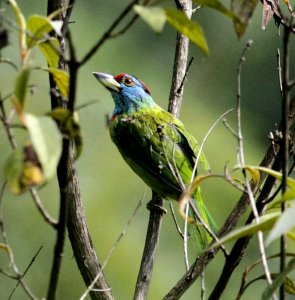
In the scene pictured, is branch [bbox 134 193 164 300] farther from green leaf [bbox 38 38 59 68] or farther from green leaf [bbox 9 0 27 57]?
green leaf [bbox 9 0 27 57]

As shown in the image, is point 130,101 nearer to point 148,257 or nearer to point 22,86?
point 148,257

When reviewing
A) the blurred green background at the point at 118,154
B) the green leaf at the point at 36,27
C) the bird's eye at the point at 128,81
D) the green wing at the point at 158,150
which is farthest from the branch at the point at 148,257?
the blurred green background at the point at 118,154

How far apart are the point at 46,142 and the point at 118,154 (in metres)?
9.61

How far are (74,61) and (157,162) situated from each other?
3.40 metres

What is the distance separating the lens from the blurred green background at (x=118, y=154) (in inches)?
375

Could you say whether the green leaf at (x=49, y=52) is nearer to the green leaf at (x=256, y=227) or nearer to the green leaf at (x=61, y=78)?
the green leaf at (x=61, y=78)

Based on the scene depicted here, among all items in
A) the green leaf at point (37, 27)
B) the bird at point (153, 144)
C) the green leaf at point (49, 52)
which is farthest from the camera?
the bird at point (153, 144)

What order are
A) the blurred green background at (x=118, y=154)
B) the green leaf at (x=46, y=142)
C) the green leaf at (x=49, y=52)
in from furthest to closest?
1. the blurred green background at (x=118, y=154)
2. the green leaf at (x=49, y=52)
3. the green leaf at (x=46, y=142)

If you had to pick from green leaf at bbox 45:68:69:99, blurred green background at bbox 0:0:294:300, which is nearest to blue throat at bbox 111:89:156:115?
blurred green background at bbox 0:0:294:300

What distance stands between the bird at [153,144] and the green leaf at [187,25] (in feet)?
8.21

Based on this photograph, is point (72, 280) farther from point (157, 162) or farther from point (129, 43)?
point (129, 43)

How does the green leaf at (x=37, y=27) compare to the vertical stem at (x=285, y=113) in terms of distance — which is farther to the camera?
the green leaf at (x=37, y=27)

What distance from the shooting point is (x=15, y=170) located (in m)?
1.50

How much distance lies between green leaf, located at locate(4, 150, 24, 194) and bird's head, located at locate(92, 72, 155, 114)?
3.92 metres
